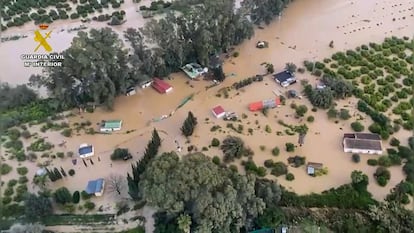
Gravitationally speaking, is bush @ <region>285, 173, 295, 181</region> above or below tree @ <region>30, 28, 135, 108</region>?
below

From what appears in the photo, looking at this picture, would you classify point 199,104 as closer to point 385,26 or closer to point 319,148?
point 319,148

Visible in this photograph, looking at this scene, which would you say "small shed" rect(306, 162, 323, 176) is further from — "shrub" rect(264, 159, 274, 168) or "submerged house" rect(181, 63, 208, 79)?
"submerged house" rect(181, 63, 208, 79)

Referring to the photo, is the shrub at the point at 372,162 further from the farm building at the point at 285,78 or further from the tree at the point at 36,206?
the tree at the point at 36,206

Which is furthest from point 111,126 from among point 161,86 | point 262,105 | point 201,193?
point 201,193

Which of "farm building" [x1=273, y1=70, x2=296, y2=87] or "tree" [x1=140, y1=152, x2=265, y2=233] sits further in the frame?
"farm building" [x1=273, y1=70, x2=296, y2=87]

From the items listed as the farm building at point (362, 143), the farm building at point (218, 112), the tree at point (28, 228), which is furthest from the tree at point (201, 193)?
the farm building at point (362, 143)

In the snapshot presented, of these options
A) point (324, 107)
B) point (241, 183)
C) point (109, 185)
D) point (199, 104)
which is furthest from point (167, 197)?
point (324, 107)

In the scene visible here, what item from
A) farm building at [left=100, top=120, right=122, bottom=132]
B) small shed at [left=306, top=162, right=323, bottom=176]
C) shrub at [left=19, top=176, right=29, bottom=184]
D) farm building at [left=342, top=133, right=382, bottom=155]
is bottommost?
small shed at [left=306, top=162, right=323, bottom=176]

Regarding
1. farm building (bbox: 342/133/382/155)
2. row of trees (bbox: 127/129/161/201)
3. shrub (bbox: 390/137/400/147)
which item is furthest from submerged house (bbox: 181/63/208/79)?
shrub (bbox: 390/137/400/147)
